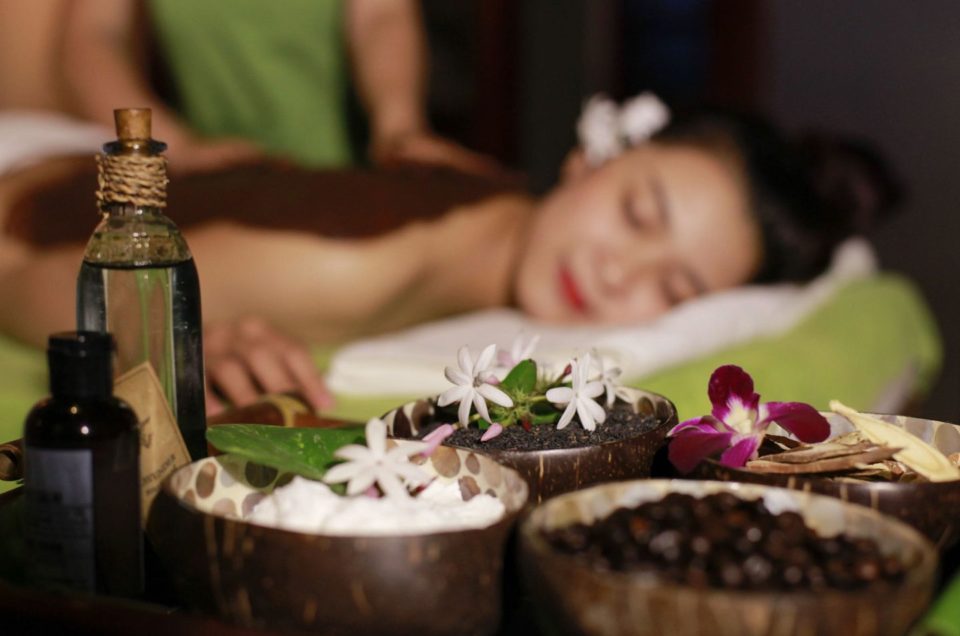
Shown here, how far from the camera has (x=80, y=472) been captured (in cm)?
54

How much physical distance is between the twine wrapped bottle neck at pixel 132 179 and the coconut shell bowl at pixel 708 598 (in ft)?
1.03

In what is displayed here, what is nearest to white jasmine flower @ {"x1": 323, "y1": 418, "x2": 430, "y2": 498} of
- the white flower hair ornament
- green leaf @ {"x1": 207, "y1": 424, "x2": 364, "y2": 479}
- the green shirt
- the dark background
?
green leaf @ {"x1": 207, "y1": 424, "x2": 364, "y2": 479}

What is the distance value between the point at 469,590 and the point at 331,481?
3.9 inches

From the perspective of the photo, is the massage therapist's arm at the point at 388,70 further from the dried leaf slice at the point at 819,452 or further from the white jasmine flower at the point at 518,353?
the dried leaf slice at the point at 819,452

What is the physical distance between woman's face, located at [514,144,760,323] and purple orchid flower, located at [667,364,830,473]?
1.09 m

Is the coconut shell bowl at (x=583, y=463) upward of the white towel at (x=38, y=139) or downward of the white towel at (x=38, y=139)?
downward

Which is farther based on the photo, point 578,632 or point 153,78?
point 153,78

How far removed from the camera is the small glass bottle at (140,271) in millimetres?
628

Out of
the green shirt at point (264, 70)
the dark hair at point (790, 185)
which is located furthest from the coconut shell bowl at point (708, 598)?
the green shirt at point (264, 70)

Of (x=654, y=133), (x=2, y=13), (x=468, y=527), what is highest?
(x=2, y=13)

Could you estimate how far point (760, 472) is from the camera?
59 cm

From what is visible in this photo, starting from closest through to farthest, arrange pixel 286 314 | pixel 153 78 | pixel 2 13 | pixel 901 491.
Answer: pixel 901 491 < pixel 286 314 < pixel 2 13 < pixel 153 78

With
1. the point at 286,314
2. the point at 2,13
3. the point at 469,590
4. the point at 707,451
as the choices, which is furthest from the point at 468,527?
the point at 2,13

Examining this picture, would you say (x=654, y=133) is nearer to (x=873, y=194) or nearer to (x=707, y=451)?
(x=873, y=194)
